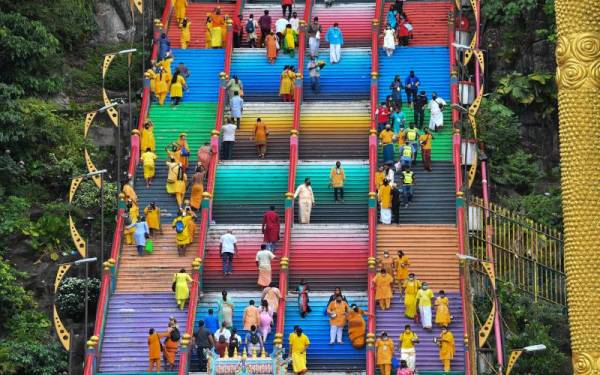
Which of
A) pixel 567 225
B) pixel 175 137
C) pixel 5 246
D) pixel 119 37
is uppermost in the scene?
pixel 119 37

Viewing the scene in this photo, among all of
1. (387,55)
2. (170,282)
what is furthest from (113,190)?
(387,55)

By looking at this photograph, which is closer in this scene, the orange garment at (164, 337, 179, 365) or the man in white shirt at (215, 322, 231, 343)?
the man in white shirt at (215, 322, 231, 343)

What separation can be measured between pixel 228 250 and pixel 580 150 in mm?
21188

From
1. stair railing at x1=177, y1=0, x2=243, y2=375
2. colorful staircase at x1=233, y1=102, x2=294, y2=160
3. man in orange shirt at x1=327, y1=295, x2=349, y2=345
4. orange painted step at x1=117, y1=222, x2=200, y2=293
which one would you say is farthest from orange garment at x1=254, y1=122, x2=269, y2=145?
man in orange shirt at x1=327, y1=295, x2=349, y2=345

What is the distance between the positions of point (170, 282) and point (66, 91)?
1142 centimetres

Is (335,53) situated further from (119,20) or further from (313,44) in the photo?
(119,20)

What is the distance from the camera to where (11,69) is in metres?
56.7

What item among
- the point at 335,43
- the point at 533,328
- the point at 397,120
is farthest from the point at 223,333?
the point at 335,43

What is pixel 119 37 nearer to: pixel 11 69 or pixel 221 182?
pixel 11 69

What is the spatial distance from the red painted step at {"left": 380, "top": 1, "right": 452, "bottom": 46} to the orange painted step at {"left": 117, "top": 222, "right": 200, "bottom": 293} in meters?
11.5

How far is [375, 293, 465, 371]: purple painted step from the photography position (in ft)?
154

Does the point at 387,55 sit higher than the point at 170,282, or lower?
higher

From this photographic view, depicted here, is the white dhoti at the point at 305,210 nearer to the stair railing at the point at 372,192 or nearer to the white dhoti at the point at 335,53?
the stair railing at the point at 372,192

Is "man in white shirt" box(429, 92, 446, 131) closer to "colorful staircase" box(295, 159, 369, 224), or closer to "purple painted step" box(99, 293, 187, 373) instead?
"colorful staircase" box(295, 159, 369, 224)
